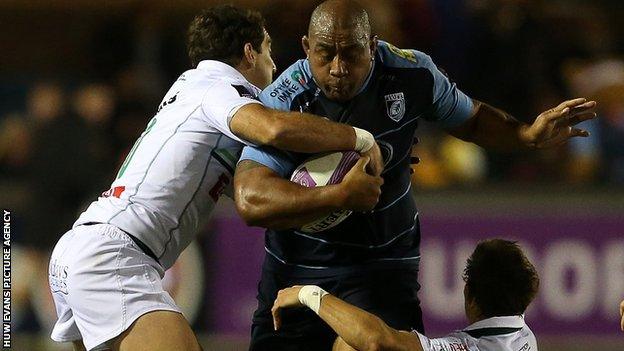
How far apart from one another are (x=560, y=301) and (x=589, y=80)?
186 cm

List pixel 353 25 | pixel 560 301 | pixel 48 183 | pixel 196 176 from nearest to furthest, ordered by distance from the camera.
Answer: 1. pixel 353 25
2. pixel 196 176
3. pixel 560 301
4. pixel 48 183

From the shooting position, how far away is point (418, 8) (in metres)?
9.52

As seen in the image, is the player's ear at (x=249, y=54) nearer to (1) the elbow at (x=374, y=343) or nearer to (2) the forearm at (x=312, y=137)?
(2) the forearm at (x=312, y=137)

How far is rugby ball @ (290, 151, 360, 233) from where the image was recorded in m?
4.51

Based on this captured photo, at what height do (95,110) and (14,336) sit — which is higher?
(95,110)

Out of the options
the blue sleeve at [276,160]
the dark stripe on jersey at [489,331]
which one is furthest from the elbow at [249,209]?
the dark stripe on jersey at [489,331]

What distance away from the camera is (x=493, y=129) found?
5.26 m

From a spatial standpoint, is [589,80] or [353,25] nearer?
[353,25]

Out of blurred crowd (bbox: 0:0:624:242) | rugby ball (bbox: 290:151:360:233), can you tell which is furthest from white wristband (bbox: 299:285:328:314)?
blurred crowd (bbox: 0:0:624:242)

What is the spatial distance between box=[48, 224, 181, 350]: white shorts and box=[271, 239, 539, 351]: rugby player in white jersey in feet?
1.65

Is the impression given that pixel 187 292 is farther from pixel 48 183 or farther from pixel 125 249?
pixel 125 249

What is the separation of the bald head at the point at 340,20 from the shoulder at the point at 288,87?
0.23 meters

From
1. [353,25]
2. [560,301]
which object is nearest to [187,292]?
[560,301]

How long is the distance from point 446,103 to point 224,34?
0.95 m
